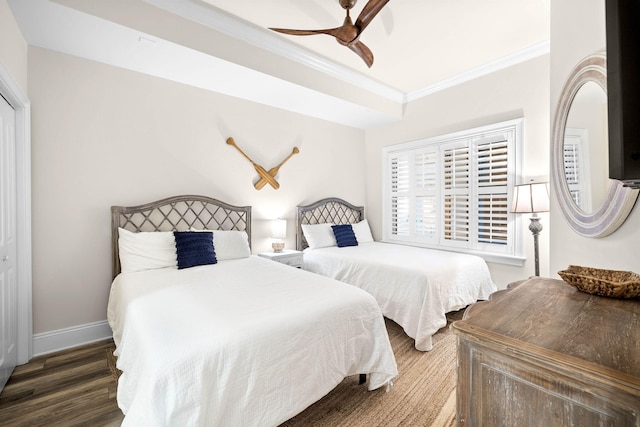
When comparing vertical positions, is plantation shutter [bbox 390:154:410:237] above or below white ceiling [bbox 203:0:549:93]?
below

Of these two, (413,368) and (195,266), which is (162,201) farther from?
(413,368)

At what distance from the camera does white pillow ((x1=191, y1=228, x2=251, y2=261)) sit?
2973 millimetres

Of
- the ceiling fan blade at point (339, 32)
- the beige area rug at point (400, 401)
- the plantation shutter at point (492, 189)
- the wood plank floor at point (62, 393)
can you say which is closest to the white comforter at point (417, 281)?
the beige area rug at point (400, 401)

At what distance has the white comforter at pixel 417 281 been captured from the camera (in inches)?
99.8

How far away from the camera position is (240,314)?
156 centimetres

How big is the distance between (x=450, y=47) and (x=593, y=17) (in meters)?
1.71

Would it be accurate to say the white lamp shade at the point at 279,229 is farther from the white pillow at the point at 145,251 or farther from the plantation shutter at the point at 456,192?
the plantation shutter at the point at 456,192

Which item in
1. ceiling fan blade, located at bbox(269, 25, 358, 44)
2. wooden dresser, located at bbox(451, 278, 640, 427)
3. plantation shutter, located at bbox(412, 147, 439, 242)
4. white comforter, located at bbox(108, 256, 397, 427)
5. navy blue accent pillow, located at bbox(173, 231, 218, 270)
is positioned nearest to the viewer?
wooden dresser, located at bbox(451, 278, 640, 427)

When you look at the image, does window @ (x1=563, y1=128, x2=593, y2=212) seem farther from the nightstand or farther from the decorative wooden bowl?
the nightstand

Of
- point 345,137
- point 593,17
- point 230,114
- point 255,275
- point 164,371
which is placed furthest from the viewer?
point 345,137

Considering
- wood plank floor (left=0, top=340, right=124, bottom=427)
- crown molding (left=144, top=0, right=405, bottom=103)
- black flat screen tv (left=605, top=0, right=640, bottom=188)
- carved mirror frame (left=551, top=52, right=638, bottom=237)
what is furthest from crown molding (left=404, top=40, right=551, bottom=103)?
wood plank floor (left=0, top=340, right=124, bottom=427)

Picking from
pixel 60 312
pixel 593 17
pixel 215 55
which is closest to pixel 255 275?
pixel 60 312

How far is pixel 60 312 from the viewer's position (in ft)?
8.20

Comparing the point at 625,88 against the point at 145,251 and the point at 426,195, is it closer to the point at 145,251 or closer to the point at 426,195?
the point at 145,251
